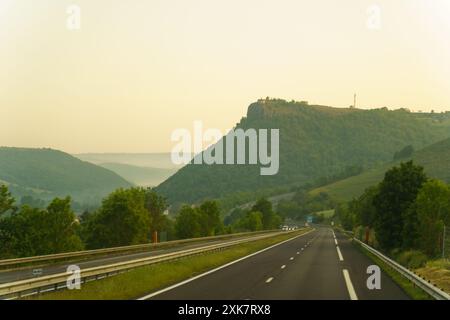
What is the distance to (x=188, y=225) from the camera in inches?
5202

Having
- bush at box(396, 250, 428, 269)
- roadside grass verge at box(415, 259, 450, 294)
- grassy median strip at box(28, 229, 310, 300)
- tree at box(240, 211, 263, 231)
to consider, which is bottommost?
tree at box(240, 211, 263, 231)

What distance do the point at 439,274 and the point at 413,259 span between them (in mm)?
14159

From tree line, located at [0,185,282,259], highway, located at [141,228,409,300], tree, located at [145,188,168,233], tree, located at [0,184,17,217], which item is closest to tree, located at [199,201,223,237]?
tree line, located at [0,185,282,259]

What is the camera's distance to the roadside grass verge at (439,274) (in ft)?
81.8

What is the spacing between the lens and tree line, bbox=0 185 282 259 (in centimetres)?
8369

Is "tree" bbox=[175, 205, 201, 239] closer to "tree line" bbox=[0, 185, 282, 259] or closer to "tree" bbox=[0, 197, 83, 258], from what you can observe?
"tree line" bbox=[0, 185, 282, 259]

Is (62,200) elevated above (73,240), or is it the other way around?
(62,200)

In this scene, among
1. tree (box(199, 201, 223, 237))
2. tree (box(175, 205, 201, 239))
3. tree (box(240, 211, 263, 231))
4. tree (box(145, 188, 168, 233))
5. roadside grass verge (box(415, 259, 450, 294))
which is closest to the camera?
roadside grass verge (box(415, 259, 450, 294))

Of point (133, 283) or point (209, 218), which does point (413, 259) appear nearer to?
point (133, 283)
